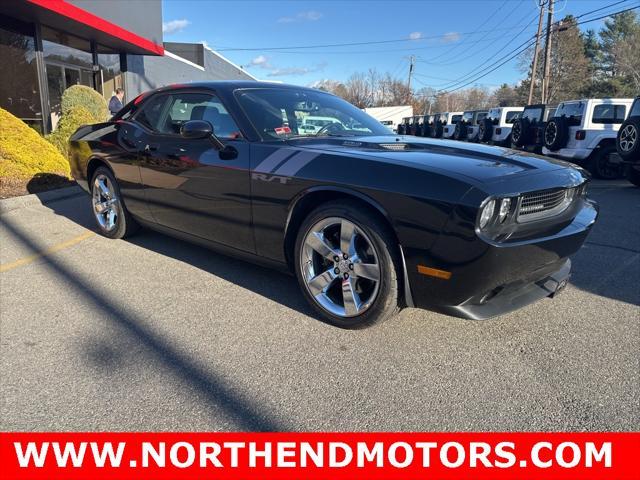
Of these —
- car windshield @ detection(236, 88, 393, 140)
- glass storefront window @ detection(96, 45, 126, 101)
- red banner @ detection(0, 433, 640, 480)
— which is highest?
glass storefront window @ detection(96, 45, 126, 101)

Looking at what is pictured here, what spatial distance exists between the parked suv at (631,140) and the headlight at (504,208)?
24.1ft

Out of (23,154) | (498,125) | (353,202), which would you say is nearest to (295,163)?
(353,202)

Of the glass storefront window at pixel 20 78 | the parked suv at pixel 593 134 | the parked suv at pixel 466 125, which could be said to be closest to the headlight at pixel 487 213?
the parked suv at pixel 593 134

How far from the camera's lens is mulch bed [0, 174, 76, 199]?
699cm

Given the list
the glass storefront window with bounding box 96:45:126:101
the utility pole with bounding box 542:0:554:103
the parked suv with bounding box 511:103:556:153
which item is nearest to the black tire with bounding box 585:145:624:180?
the parked suv with bounding box 511:103:556:153

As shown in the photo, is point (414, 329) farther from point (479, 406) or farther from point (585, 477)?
point (585, 477)

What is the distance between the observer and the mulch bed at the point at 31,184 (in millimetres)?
6992

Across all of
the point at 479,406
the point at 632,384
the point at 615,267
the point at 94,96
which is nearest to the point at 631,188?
the point at 615,267

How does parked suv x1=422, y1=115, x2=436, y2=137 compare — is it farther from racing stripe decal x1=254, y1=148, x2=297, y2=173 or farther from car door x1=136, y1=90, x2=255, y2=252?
racing stripe decal x1=254, y1=148, x2=297, y2=173

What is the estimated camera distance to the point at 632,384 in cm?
238

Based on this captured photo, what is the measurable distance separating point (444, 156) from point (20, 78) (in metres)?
13.2

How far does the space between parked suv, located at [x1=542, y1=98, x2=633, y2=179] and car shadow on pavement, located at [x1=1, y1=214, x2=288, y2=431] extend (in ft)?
34.2

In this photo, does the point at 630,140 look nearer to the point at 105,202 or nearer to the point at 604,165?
the point at 604,165

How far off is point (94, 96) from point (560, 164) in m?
10.4
